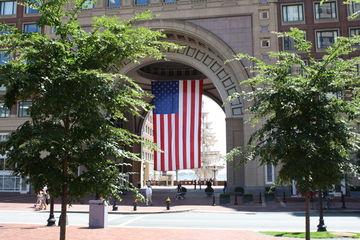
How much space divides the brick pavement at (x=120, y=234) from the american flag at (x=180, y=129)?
23.9 meters

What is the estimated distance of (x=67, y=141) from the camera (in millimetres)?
9812

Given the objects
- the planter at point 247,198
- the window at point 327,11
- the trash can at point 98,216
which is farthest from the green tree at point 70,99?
the window at point 327,11

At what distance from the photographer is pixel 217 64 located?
153ft

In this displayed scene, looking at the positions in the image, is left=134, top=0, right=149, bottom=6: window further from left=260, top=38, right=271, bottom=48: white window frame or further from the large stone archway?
left=260, top=38, right=271, bottom=48: white window frame

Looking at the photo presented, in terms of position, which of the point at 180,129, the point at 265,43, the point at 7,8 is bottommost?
the point at 180,129

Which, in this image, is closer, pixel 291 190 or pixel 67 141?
pixel 67 141

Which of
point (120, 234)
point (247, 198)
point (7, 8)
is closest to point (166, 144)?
point (247, 198)

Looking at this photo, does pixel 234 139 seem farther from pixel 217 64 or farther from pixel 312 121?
pixel 312 121

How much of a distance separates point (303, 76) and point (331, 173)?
2917 millimetres

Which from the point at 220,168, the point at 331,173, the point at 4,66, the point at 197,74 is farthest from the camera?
the point at 220,168

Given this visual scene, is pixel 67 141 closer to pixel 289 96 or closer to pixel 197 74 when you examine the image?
pixel 289 96

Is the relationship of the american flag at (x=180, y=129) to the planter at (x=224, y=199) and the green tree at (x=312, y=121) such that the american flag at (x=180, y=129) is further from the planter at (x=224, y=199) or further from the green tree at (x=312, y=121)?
the green tree at (x=312, y=121)

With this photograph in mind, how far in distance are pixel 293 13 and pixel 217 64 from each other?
30.4ft

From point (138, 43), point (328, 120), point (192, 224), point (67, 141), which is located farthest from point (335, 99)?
point (192, 224)
